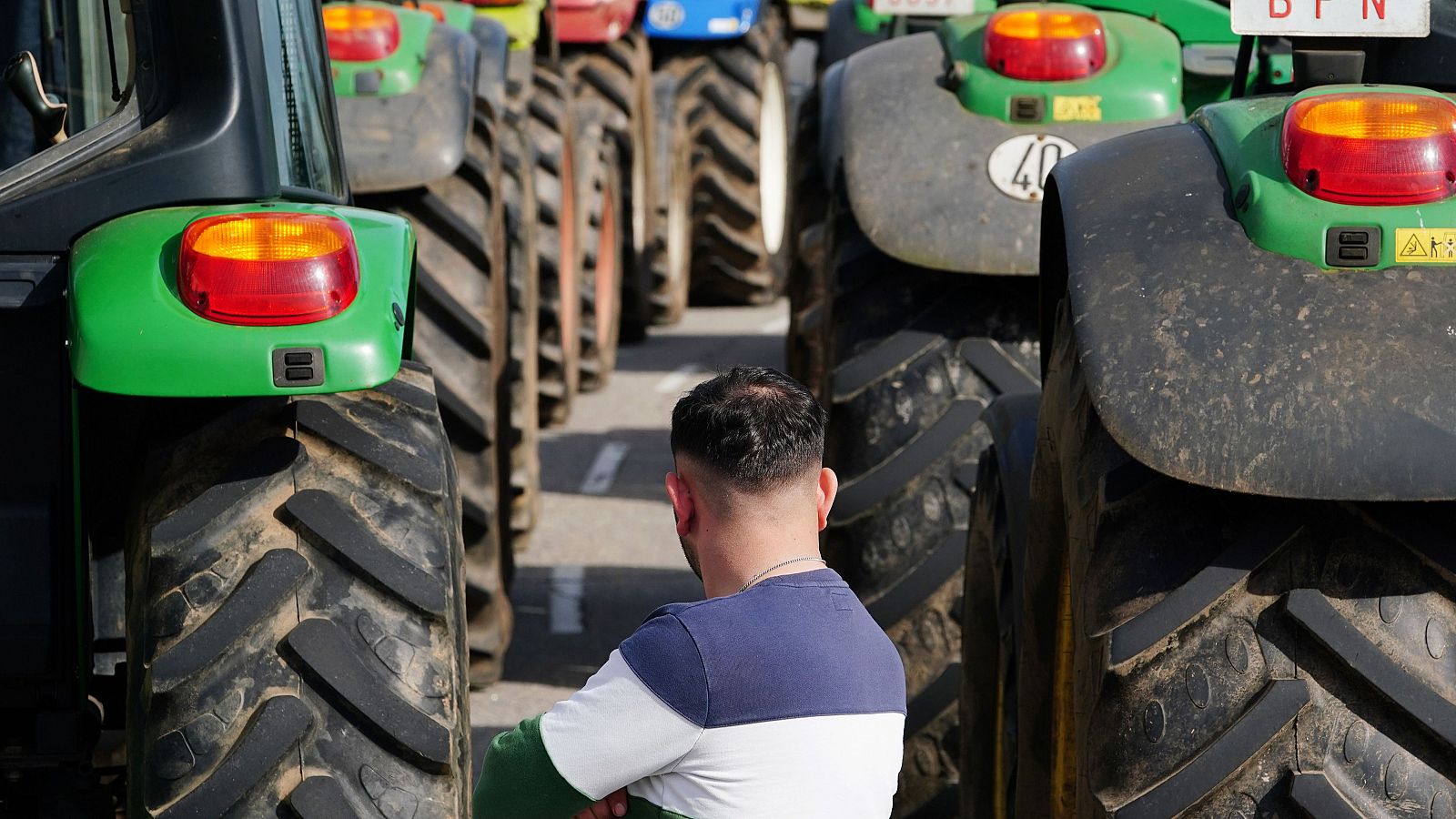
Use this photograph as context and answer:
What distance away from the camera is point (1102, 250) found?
2510mm

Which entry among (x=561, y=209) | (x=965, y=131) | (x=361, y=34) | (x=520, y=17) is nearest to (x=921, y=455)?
(x=965, y=131)

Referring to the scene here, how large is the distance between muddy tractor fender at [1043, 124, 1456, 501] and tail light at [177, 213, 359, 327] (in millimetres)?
961

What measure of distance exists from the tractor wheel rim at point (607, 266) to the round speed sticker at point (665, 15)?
138 cm

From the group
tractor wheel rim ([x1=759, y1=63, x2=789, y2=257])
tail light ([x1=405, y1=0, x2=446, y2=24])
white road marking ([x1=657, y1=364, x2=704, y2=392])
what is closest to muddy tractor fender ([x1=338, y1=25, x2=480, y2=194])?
tail light ([x1=405, y1=0, x2=446, y2=24])

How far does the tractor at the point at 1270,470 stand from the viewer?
7.26 ft

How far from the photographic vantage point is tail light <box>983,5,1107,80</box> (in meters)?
4.20

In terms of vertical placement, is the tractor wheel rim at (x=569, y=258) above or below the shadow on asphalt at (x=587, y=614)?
above

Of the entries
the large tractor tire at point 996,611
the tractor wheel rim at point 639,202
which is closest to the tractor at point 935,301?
the large tractor tire at point 996,611

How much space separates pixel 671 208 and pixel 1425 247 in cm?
819

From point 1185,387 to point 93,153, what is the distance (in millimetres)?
1500

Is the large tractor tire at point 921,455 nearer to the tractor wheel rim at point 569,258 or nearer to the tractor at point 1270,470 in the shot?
the tractor at point 1270,470

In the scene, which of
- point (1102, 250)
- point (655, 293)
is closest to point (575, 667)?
point (1102, 250)

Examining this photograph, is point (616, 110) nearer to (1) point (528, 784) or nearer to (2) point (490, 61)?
(2) point (490, 61)

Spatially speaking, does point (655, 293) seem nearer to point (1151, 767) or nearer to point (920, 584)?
point (920, 584)
